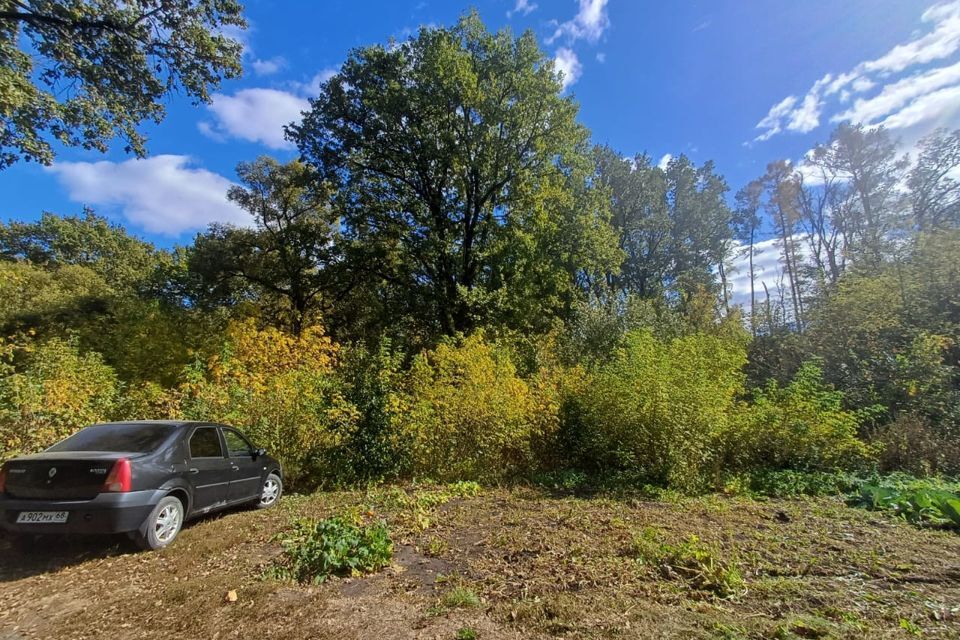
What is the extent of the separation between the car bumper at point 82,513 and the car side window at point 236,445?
1.71 meters

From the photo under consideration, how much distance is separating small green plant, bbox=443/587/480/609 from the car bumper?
3.39 m

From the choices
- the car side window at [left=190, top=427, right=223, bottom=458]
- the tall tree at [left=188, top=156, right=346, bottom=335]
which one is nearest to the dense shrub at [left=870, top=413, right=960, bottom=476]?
the car side window at [left=190, top=427, right=223, bottom=458]

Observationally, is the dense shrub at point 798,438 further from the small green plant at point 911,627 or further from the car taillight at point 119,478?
the car taillight at point 119,478

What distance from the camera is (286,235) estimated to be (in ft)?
70.5

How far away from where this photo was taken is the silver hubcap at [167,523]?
482cm

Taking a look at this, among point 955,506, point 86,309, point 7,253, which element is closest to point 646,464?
point 955,506

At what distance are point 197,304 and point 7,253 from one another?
1810 cm

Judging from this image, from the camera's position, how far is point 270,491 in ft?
23.1

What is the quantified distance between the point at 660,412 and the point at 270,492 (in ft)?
22.3

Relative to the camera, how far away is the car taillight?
442 cm

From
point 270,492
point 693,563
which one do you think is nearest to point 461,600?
point 693,563

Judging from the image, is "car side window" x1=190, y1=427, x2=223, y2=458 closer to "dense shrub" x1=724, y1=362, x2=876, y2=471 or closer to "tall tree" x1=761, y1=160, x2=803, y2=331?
"dense shrub" x1=724, y1=362, x2=876, y2=471

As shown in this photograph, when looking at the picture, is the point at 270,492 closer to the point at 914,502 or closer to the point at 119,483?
the point at 119,483

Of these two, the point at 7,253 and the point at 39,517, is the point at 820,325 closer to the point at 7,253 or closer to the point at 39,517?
the point at 39,517
